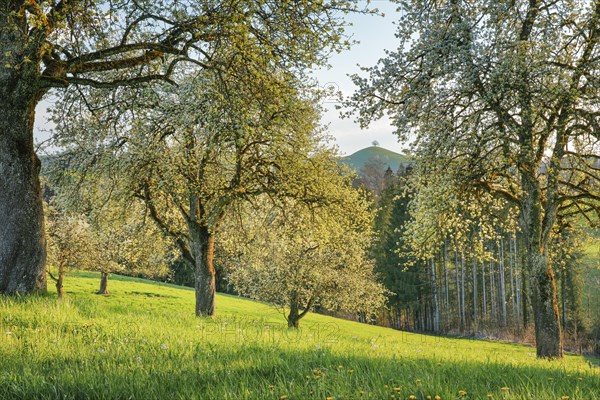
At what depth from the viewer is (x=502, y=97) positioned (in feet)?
42.9

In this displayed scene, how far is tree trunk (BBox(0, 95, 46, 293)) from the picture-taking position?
9680 mm

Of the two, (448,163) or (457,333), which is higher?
(448,163)

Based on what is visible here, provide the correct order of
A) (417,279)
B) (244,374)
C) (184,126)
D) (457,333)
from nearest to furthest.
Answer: (244,374), (184,126), (457,333), (417,279)

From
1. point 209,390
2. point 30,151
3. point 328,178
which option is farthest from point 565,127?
point 30,151

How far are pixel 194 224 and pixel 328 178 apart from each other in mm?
6403

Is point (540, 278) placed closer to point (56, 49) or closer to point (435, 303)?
point (56, 49)

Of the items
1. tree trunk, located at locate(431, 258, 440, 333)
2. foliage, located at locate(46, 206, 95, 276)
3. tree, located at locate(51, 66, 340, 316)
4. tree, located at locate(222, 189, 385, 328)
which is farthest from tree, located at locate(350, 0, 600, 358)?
tree trunk, located at locate(431, 258, 440, 333)

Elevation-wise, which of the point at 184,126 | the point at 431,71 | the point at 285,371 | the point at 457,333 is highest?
the point at 431,71

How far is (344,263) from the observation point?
A: 94.5 ft

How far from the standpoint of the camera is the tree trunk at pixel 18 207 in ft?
31.8

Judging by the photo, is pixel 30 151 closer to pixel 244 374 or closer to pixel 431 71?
pixel 244 374

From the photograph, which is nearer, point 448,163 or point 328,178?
point 448,163

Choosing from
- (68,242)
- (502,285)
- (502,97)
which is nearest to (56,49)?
(502,97)

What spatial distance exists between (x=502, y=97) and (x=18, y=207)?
13084mm
